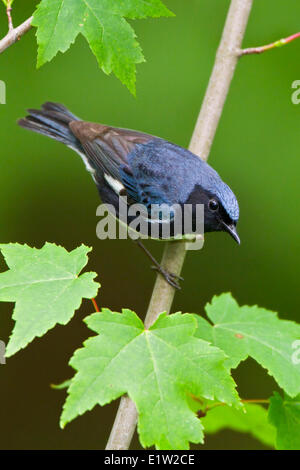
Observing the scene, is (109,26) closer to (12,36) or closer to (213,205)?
(12,36)

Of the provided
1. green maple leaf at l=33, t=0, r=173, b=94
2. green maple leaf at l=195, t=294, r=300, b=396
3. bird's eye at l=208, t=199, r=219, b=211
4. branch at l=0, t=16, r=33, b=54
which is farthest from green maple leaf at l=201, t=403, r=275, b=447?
branch at l=0, t=16, r=33, b=54

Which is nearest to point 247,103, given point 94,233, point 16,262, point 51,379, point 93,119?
point 93,119

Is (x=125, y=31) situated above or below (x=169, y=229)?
above

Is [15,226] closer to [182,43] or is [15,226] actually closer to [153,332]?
[182,43]

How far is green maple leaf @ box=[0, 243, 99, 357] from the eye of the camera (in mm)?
1196

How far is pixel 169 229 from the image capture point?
208cm

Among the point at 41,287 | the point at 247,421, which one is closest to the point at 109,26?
the point at 41,287

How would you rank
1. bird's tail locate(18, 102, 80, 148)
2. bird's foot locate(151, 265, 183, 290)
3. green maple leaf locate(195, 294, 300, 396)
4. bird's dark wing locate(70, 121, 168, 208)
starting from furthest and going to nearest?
bird's tail locate(18, 102, 80, 148) → bird's dark wing locate(70, 121, 168, 208) → bird's foot locate(151, 265, 183, 290) → green maple leaf locate(195, 294, 300, 396)

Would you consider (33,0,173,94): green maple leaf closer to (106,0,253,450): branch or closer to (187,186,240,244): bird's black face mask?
(106,0,253,450): branch

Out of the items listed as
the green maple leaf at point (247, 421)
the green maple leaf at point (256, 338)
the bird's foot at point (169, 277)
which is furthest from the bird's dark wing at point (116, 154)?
the green maple leaf at point (247, 421)

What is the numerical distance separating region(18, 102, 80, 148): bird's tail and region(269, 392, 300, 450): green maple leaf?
1421 millimetres

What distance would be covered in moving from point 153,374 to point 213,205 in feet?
3.03

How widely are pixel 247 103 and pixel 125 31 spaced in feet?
7.43

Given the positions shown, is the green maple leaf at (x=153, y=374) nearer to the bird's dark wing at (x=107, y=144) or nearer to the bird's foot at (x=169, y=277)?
the bird's foot at (x=169, y=277)
